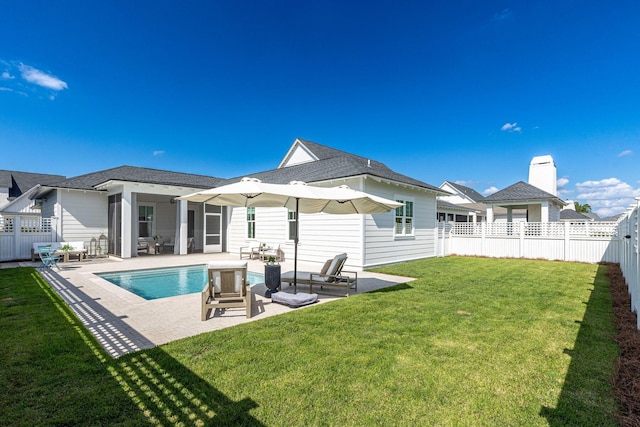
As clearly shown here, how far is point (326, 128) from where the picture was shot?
24969 millimetres

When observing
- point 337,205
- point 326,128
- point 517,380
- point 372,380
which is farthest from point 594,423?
point 326,128

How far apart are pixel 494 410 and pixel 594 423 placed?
0.74 m

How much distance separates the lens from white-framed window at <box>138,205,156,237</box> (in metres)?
18.3

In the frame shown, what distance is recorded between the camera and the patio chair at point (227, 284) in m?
5.59

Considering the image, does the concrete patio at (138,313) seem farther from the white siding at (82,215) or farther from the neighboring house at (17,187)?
the neighboring house at (17,187)

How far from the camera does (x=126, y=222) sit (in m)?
13.7

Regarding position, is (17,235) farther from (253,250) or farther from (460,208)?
(460,208)

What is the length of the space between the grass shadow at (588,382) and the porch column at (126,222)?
15.4 m

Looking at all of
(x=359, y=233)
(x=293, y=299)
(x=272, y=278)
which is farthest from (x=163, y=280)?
(x=359, y=233)

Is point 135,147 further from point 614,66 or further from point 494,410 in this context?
point 614,66

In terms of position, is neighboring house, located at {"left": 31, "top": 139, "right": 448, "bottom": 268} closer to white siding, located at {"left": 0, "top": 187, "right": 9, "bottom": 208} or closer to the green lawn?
the green lawn

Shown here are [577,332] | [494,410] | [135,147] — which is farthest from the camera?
[135,147]

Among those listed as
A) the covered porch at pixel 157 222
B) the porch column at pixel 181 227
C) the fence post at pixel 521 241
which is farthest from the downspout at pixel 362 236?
the fence post at pixel 521 241

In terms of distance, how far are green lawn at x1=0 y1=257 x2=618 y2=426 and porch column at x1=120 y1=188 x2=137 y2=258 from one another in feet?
27.8
